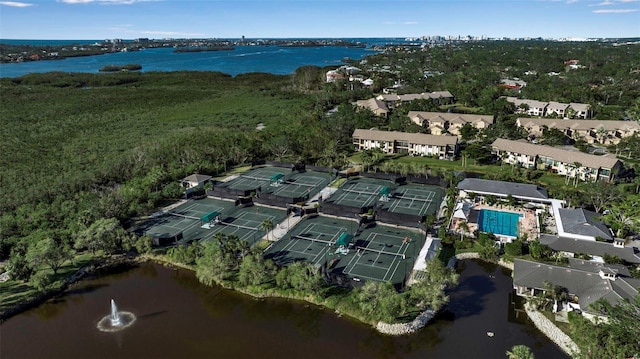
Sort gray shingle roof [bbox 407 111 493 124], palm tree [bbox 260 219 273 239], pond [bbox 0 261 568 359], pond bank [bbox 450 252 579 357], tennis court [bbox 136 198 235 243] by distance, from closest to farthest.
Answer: pond bank [bbox 450 252 579 357], pond [bbox 0 261 568 359], palm tree [bbox 260 219 273 239], tennis court [bbox 136 198 235 243], gray shingle roof [bbox 407 111 493 124]

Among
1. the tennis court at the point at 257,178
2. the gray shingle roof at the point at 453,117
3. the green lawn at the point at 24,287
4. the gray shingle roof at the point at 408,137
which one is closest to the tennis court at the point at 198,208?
the tennis court at the point at 257,178

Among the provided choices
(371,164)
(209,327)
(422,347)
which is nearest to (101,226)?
(209,327)

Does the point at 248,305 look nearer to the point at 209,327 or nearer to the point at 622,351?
the point at 209,327

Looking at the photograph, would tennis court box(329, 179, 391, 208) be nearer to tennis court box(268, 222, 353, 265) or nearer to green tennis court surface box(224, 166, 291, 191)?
tennis court box(268, 222, 353, 265)

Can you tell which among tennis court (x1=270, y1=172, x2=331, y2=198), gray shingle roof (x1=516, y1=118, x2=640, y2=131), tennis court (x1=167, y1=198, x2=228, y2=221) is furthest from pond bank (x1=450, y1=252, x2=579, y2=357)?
gray shingle roof (x1=516, y1=118, x2=640, y2=131)

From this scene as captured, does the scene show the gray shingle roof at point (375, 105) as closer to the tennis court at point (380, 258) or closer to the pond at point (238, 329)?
the tennis court at point (380, 258)

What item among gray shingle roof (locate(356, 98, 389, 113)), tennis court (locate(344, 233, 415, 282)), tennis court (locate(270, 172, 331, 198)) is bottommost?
tennis court (locate(344, 233, 415, 282))
